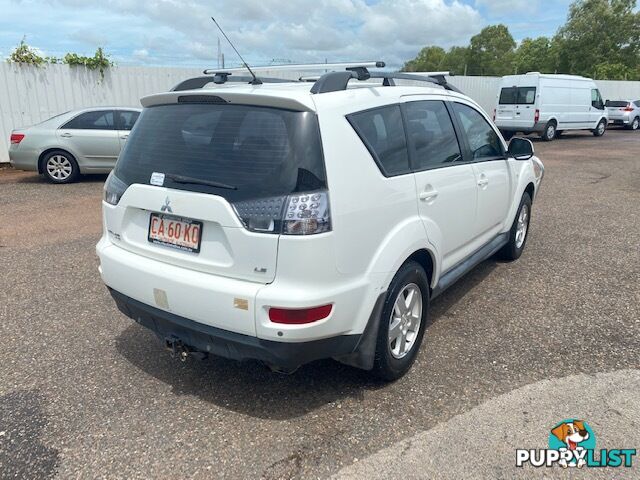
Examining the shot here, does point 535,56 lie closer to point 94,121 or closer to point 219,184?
point 94,121

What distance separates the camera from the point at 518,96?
17812 millimetres

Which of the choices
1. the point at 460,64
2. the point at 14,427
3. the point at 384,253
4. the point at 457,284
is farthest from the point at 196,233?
the point at 460,64

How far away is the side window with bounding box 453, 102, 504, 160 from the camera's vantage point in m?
3.86

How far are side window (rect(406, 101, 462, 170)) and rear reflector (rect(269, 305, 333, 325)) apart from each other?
124cm

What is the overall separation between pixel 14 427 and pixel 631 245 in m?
6.36

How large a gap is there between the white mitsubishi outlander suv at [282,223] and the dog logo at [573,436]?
908 millimetres

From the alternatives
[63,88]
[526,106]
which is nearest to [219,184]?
[63,88]

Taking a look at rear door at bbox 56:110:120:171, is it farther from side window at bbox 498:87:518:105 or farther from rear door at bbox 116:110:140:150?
side window at bbox 498:87:518:105

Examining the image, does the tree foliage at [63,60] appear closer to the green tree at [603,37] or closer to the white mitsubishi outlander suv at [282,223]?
the white mitsubishi outlander suv at [282,223]

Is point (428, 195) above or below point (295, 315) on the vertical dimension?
above

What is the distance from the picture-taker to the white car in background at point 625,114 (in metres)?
24.9

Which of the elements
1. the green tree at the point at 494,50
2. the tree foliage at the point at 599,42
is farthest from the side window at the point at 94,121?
the green tree at the point at 494,50

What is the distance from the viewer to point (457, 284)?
454 cm

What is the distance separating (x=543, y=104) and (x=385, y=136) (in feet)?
56.5
